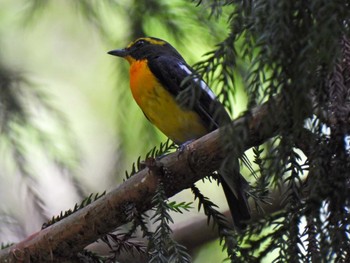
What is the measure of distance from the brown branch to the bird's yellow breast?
1195mm

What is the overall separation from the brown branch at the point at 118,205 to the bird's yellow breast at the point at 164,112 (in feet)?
3.92

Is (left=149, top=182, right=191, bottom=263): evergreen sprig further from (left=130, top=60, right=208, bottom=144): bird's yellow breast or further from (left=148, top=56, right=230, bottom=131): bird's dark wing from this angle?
(left=130, top=60, right=208, bottom=144): bird's yellow breast

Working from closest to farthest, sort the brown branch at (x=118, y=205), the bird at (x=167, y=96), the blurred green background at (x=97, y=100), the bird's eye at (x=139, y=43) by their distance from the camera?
the brown branch at (x=118, y=205)
the blurred green background at (x=97, y=100)
the bird at (x=167, y=96)
the bird's eye at (x=139, y=43)

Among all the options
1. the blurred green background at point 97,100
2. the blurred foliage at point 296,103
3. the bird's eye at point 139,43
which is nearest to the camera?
the blurred foliage at point 296,103

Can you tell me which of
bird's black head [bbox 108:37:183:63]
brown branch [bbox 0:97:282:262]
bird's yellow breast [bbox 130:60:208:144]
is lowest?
brown branch [bbox 0:97:282:262]

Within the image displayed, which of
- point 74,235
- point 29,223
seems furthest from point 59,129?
point 74,235

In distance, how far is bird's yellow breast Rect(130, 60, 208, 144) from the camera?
3.63 m

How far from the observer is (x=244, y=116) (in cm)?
137

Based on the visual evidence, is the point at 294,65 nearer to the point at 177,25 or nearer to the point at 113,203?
the point at 113,203

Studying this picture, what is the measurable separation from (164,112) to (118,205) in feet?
4.15

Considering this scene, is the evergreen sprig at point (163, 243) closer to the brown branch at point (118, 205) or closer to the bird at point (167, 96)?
the brown branch at point (118, 205)

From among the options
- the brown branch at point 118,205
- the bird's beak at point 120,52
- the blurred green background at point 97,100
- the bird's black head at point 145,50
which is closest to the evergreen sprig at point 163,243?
the brown branch at point 118,205

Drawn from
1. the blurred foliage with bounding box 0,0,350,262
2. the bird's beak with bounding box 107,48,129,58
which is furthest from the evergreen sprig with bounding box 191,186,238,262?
the bird's beak with bounding box 107,48,129,58

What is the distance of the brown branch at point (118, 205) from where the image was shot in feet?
7.33
